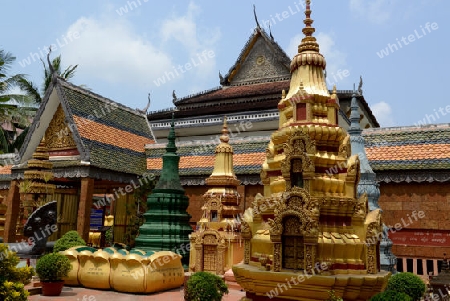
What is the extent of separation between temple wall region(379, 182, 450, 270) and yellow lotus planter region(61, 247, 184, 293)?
8.58 m

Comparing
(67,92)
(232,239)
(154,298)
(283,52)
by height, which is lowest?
(154,298)

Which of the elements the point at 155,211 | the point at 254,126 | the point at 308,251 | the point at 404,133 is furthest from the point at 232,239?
the point at 254,126

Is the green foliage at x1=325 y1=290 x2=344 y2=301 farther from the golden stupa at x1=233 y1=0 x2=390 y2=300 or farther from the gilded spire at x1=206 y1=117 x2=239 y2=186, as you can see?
the gilded spire at x1=206 y1=117 x2=239 y2=186

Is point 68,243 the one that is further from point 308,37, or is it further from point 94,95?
point 308,37

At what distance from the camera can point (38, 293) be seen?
36.7 feet

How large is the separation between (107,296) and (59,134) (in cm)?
954

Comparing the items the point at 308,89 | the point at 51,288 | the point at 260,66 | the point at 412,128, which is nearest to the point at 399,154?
the point at 412,128

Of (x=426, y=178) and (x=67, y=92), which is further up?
(x=67, y=92)

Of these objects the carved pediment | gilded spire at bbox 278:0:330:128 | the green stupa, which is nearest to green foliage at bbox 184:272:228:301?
gilded spire at bbox 278:0:330:128

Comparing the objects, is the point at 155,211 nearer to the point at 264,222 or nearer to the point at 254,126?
the point at 264,222

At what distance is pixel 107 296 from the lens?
11.5 metres

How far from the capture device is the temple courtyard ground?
10.8 meters

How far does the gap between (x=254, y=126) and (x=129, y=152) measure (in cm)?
917

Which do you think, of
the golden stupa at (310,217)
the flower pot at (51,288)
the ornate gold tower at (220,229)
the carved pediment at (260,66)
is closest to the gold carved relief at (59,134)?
the ornate gold tower at (220,229)
